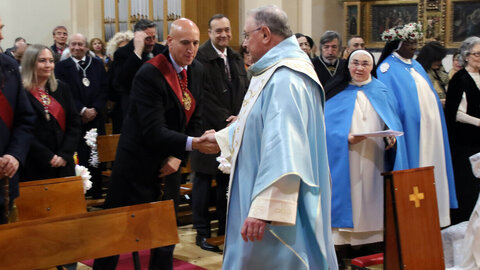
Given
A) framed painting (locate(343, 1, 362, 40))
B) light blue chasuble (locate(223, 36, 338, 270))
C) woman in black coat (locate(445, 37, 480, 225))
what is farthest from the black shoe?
framed painting (locate(343, 1, 362, 40))

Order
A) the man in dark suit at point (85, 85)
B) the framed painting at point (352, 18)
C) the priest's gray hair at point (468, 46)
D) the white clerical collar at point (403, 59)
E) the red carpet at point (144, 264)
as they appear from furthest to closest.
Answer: the framed painting at point (352, 18)
the man in dark suit at point (85, 85)
the priest's gray hair at point (468, 46)
the white clerical collar at point (403, 59)
the red carpet at point (144, 264)

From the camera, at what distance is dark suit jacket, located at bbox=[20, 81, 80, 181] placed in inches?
198

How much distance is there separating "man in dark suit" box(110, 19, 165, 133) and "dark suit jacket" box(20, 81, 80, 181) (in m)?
1.59

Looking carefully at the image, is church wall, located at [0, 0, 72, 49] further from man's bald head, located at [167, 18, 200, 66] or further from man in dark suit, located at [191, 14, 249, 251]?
man's bald head, located at [167, 18, 200, 66]

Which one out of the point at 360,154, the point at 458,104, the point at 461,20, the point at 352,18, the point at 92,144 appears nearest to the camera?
the point at 360,154

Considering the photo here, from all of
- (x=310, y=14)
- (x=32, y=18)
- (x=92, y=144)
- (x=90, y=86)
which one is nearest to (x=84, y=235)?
(x=92, y=144)

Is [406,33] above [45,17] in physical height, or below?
below

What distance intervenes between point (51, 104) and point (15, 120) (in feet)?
4.40

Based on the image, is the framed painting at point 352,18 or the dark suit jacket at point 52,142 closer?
the dark suit jacket at point 52,142

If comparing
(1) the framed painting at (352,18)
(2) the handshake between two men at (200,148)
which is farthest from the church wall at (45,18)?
(2) the handshake between two men at (200,148)

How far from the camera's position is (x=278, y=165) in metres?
2.89

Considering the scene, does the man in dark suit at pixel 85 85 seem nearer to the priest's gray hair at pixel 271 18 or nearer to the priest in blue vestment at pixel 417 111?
the priest in blue vestment at pixel 417 111

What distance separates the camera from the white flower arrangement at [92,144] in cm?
629

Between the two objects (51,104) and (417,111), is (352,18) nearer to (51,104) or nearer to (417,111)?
(417,111)
